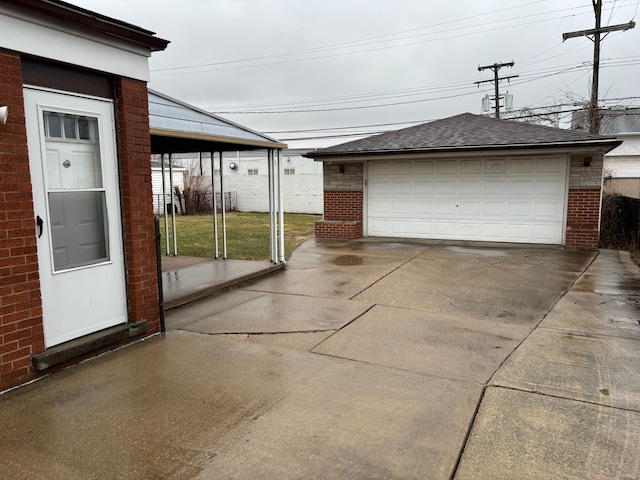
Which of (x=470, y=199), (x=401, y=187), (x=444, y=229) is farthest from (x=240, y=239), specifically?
(x=470, y=199)

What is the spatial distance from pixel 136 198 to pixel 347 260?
5.81 metres

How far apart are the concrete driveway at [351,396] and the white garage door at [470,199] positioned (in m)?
5.60

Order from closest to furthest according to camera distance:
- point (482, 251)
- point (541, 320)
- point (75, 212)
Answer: point (75, 212)
point (541, 320)
point (482, 251)

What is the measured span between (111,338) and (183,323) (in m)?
1.12

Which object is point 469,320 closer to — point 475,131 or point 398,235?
point 398,235

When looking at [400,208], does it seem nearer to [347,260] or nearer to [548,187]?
[548,187]

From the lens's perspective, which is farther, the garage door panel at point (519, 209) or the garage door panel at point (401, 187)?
the garage door panel at point (401, 187)

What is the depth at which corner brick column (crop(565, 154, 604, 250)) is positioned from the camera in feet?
36.0

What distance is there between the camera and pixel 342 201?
45.8 feet

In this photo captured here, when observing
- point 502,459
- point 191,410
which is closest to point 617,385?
point 502,459

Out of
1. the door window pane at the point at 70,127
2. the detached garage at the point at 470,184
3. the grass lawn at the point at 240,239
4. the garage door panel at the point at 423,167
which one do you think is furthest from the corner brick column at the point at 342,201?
the door window pane at the point at 70,127

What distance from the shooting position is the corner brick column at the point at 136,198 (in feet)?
14.8

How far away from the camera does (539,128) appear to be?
12469mm

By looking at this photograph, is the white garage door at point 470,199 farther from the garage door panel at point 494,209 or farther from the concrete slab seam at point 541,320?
the concrete slab seam at point 541,320
